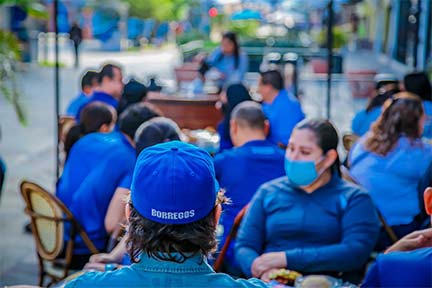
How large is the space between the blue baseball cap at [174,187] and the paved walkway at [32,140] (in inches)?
150

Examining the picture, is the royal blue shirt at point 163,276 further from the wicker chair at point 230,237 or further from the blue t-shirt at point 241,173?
the blue t-shirt at point 241,173

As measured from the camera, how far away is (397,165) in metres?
4.90

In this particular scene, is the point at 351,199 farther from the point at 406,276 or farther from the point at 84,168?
the point at 84,168

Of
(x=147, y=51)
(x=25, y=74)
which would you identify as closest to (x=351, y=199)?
(x=25, y=74)

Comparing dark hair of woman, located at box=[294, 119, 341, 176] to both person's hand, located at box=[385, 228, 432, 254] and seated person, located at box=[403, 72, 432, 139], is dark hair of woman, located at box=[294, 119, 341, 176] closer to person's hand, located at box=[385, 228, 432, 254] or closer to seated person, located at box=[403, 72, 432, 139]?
person's hand, located at box=[385, 228, 432, 254]

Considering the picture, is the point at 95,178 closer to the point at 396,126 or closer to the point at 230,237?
the point at 230,237

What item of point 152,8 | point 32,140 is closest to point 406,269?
point 32,140

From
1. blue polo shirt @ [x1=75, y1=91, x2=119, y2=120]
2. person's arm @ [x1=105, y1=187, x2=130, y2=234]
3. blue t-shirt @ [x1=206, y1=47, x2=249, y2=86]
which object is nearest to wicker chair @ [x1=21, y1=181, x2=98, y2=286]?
person's arm @ [x1=105, y1=187, x2=130, y2=234]

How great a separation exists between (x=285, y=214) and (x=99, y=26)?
35.4 meters

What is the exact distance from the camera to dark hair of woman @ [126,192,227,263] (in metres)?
2.02

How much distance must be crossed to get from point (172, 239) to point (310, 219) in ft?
6.23

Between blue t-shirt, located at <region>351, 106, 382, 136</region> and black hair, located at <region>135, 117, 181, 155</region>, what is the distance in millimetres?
3029

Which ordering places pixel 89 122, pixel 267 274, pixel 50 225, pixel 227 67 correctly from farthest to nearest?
pixel 227 67
pixel 89 122
pixel 50 225
pixel 267 274

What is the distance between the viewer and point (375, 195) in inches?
195
